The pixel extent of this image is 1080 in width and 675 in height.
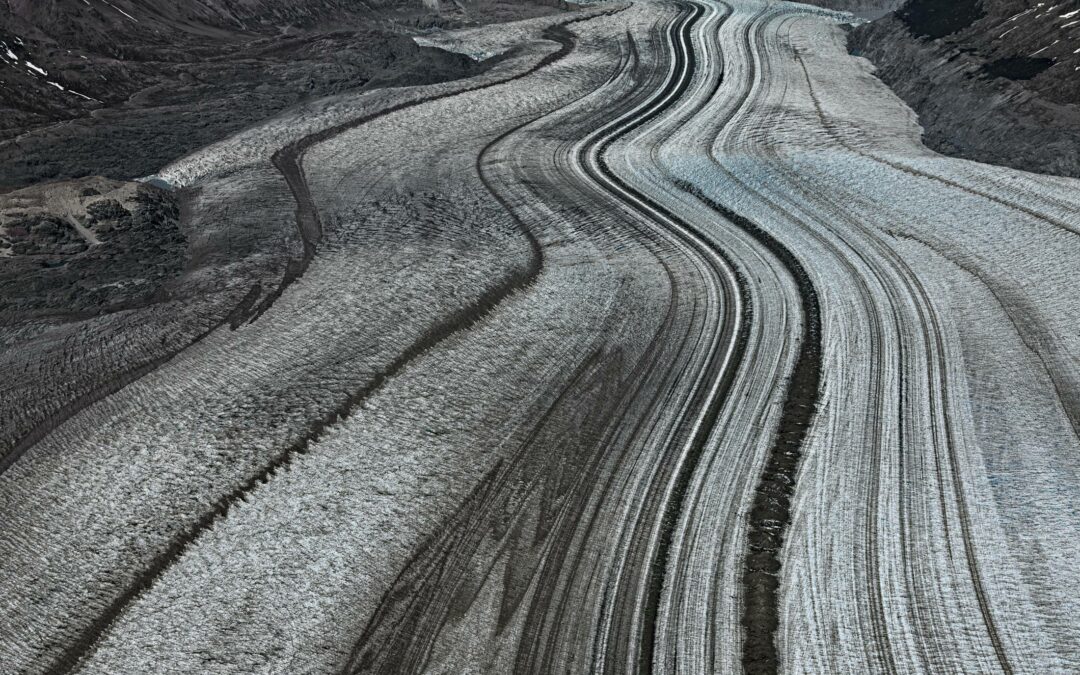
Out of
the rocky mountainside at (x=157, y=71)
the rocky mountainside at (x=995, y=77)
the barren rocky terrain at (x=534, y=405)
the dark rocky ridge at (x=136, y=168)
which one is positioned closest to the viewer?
the barren rocky terrain at (x=534, y=405)

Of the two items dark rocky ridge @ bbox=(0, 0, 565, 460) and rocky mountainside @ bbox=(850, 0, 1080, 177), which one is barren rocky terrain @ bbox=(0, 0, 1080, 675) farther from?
rocky mountainside @ bbox=(850, 0, 1080, 177)

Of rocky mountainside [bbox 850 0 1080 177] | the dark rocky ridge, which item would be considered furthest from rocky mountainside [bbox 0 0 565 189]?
rocky mountainside [bbox 850 0 1080 177]

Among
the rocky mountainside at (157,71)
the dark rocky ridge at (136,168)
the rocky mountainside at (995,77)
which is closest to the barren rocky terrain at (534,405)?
the dark rocky ridge at (136,168)

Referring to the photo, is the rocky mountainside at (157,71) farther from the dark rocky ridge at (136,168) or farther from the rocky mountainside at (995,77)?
the rocky mountainside at (995,77)

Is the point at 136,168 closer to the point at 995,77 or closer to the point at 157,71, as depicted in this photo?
the point at 157,71

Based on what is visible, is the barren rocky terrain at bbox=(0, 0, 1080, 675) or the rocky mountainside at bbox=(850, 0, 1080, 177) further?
the rocky mountainside at bbox=(850, 0, 1080, 177)

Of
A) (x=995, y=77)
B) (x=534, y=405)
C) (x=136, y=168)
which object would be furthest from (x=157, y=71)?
(x=995, y=77)

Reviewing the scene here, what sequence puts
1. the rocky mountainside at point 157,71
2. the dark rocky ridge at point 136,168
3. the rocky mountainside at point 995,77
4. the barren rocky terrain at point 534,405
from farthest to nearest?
the rocky mountainside at point 157,71 → the rocky mountainside at point 995,77 → the dark rocky ridge at point 136,168 → the barren rocky terrain at point 534,405

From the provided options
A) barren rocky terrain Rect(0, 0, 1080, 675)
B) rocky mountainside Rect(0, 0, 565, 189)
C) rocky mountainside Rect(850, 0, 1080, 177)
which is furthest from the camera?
rocky mountainside Rect(0, 0, 565, 189)

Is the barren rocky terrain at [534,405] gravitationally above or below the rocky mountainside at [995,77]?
below
